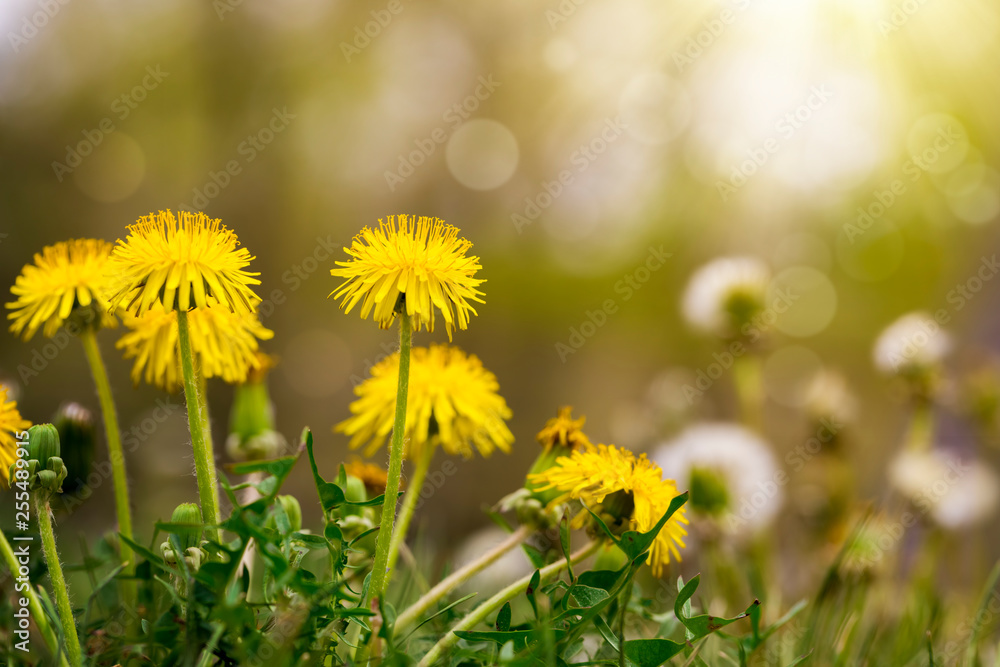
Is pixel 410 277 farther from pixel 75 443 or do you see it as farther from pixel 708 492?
pixel 708 492

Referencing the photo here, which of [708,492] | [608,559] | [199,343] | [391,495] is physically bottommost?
[708,492]

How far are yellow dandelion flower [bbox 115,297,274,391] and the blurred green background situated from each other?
1196 mm

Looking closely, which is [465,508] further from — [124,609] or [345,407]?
[124,609]

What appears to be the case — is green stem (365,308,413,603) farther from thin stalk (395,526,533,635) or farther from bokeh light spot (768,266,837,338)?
bokeh light spot (768,266,837,338)

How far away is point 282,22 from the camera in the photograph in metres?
2.11

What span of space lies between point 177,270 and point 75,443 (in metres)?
0.19

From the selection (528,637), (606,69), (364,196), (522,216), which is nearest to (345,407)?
(364,196)

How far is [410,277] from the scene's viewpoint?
0.31 metres

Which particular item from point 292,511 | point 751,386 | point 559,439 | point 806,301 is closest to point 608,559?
point 559,439

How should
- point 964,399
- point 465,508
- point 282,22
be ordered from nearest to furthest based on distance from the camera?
1. point 964,399
2. point 282,22
3. point 465,508

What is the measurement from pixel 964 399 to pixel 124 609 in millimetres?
1026

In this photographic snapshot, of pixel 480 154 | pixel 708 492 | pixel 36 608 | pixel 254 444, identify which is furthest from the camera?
pixel 480 154

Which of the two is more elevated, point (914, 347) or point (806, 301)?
point (914, 347)

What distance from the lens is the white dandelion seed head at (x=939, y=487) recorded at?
79 centimetres
